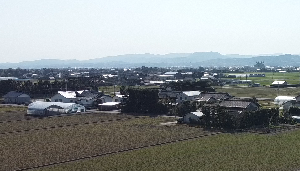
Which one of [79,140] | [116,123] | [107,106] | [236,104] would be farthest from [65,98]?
[79,140]

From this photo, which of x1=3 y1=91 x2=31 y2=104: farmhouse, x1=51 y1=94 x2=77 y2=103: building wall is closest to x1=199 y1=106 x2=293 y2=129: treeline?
x1=51 y1=94 x2=77 y2=103: building wall

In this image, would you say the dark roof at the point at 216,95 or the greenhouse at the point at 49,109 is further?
the dark roof at the point at 216,95

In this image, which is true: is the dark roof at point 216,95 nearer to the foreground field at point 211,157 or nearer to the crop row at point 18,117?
the crop row at point 18,117

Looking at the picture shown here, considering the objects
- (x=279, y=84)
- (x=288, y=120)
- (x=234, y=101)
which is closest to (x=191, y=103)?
(x=234, y=101)

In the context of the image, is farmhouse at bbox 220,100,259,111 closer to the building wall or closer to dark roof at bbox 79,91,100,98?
dark roof at bbox 79,91,100,98

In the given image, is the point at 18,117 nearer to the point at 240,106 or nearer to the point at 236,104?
the point at 236,104

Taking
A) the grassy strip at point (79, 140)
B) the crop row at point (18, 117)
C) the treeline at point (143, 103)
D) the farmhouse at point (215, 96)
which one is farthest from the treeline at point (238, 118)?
the crop row at point (18, 117)
